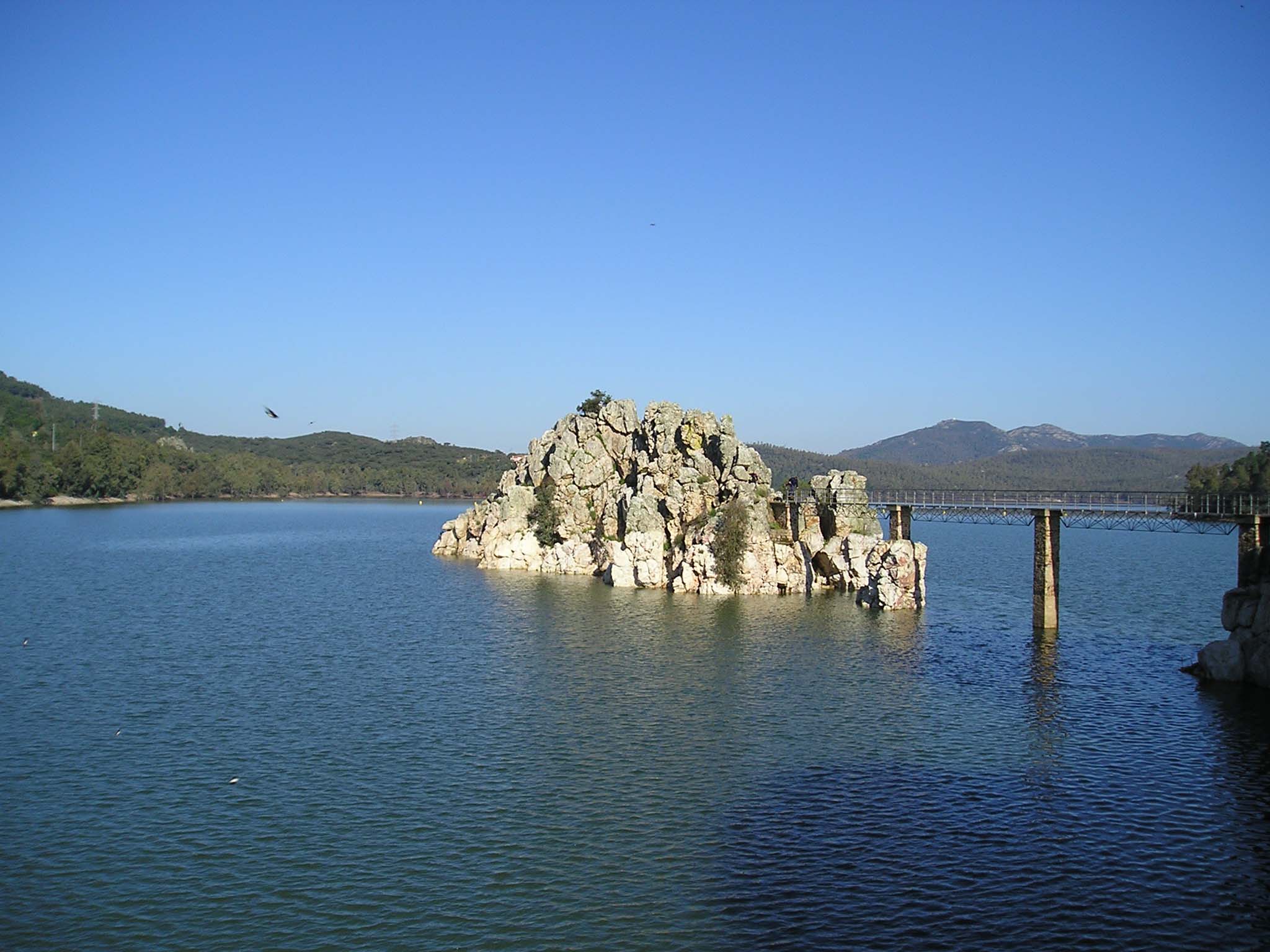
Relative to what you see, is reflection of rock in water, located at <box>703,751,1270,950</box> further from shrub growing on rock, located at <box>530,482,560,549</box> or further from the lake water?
shrub growing on rock, located at <box>530,482,560,549</box>

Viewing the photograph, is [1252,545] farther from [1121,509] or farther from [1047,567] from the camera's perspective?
[1047,567]

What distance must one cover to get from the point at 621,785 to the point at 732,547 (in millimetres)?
45110

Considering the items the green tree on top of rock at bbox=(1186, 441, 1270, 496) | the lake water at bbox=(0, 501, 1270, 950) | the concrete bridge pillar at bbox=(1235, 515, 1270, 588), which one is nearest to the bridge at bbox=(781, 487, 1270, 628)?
the concrete bridge pillar at bbox=(1235, 515, 1270, 588)

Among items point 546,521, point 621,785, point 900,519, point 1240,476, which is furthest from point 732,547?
point 1240,476

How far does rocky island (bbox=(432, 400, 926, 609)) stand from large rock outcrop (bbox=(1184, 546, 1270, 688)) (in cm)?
2302

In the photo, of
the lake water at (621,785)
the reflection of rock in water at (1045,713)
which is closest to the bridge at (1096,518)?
the lake water at (621,785)

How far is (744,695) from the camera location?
44.8 meters

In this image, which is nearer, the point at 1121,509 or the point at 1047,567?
the point at 1121,509

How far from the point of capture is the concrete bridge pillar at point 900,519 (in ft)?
248

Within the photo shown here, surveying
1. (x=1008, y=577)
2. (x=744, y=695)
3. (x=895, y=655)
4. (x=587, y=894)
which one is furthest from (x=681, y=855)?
(x=1008, y=577)

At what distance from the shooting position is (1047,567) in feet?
201

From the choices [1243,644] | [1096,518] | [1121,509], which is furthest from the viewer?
[1096,518]

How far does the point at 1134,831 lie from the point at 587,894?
1657 centimetres

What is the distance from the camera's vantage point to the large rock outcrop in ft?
150
